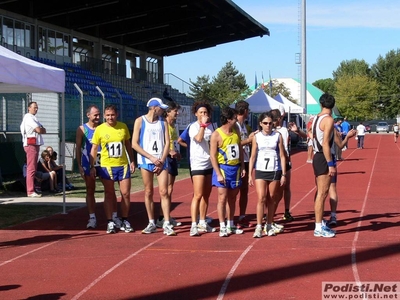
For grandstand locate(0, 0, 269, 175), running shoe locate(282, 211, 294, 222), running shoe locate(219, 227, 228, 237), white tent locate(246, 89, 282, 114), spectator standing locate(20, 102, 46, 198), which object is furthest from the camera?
white tent locate(246, 89, 282, 114)

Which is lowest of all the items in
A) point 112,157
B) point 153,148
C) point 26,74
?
point 112,157

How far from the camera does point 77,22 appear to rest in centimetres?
3856

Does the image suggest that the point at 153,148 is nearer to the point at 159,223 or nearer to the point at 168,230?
the point at 168,230

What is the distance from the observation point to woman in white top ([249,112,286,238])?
1020 centimetres

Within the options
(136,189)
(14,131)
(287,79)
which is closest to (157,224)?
(136,189)

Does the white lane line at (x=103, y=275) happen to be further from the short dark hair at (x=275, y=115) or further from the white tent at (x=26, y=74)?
the white tent at (x=26, y=74)

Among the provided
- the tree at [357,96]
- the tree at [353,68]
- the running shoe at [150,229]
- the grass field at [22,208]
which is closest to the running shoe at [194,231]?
the running shoe at [150,229]

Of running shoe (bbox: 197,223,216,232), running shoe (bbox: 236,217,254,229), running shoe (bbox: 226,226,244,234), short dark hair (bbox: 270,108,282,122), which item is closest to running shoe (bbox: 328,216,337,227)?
running shoe (bbox: 236,217,254,229)

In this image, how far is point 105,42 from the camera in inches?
1734

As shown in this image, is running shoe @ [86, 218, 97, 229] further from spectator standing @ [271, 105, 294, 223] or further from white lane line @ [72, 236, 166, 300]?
spectator standing @ [271, 105, 294, 223]

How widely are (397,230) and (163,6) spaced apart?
28.4 metres

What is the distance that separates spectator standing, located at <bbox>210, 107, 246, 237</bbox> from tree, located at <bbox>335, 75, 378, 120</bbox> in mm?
112294

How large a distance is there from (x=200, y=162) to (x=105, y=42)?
3475 centimetres

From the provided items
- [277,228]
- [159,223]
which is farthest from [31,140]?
[277,228]
